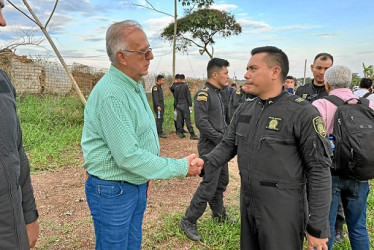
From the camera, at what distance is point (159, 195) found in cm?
442

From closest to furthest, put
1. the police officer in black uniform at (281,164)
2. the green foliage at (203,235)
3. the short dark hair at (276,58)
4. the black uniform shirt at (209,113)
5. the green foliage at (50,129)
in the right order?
1. the police officer in black uniform at (281,164)
2. the short dark hair at (276,58)
3. the green foliage at (203,235)
4. the black uniform shirt at (209,113)
5. the green foliage at (50,129)

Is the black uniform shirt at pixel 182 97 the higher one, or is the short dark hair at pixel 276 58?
the short dark hair at pixel 276 58

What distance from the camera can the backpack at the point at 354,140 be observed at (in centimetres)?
223

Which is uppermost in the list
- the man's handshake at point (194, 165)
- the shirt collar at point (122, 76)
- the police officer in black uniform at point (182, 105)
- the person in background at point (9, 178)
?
the shirt collar at point (122, 76)

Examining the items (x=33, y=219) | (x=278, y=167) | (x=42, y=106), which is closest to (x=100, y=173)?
(x=33, y=219)

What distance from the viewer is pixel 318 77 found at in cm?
369

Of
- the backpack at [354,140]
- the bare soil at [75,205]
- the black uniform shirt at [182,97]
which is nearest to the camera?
the backpack at [354,140]

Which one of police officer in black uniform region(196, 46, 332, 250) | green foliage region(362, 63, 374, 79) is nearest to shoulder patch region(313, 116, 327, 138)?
police officer in black uniform region(196, 46, 332, 250)

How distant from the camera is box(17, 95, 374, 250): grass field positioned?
3.27 meters

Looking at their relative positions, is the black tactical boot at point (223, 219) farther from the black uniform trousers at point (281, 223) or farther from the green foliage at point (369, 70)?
the green foliage at point (369, 70)

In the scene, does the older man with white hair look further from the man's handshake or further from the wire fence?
the wire fence

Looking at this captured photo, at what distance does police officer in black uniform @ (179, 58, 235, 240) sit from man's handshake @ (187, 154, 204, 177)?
42.9 inches

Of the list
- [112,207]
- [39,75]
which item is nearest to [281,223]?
[112,207]

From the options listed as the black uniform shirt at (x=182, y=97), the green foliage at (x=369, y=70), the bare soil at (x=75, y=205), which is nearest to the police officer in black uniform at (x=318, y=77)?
the bare soil at (x=75, y=205)
